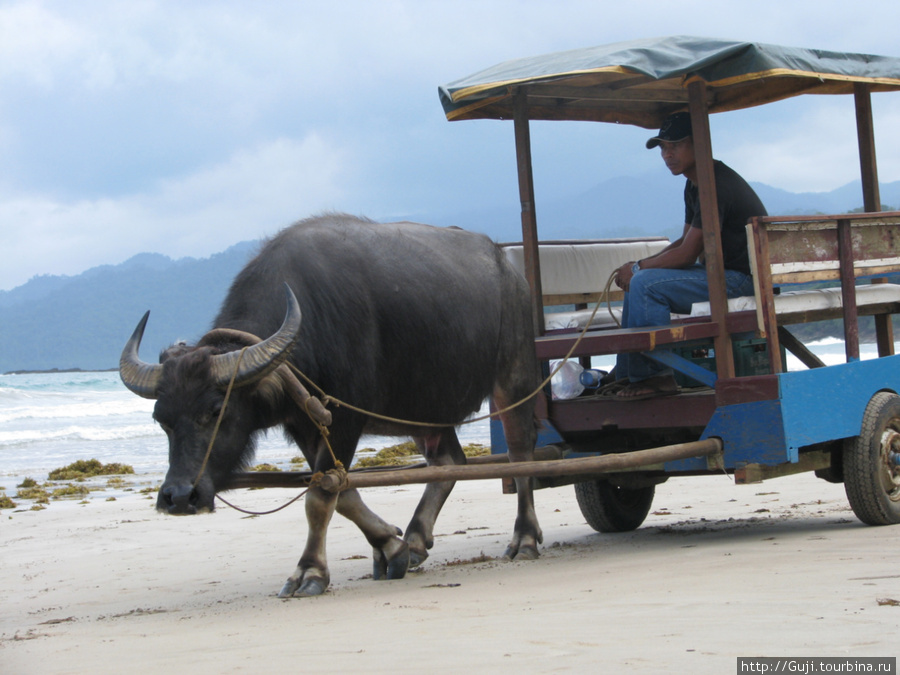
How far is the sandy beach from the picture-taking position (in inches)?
138

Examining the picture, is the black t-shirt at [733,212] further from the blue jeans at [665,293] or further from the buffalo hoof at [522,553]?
the buffalo hoof at [522,553]

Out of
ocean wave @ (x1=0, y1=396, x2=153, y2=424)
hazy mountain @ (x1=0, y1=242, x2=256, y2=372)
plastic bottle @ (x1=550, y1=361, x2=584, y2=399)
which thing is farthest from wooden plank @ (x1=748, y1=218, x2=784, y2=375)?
hazy mountain @ (x1=0, y1=242, x2=256, y2=372)

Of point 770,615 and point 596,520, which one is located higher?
point 770,615

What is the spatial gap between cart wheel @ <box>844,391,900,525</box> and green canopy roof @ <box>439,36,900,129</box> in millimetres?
2001

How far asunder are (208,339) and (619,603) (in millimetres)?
2310

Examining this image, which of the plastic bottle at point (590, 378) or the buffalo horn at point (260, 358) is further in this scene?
the plastic bottle at point (590, 378)

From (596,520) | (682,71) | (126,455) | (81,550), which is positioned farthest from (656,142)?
(126,455)

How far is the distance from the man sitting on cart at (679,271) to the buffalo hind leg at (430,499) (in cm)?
115

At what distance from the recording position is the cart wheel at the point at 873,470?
240 inches

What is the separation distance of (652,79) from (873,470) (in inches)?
103

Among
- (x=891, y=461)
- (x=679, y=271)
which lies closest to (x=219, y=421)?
(x=679, y=271)

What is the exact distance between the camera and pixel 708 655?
3.24 meters

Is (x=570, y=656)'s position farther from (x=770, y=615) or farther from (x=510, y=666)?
(x=770, y=615)

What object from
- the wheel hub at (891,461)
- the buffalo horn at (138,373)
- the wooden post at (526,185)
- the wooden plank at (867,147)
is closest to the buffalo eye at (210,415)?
the buffalo horn at (138,373)
